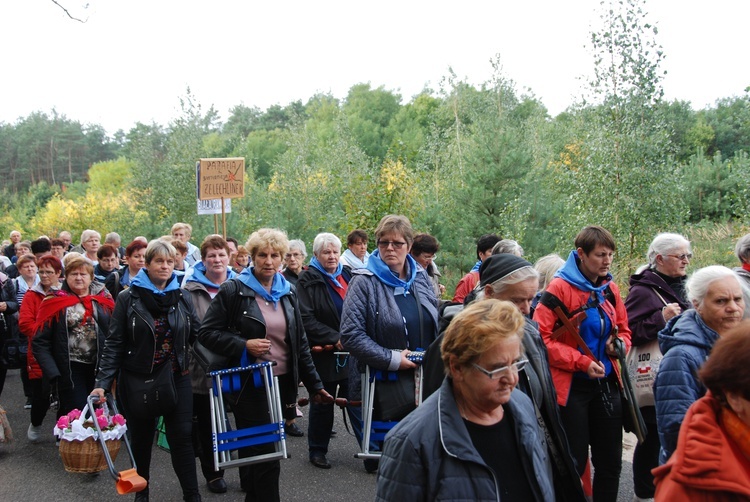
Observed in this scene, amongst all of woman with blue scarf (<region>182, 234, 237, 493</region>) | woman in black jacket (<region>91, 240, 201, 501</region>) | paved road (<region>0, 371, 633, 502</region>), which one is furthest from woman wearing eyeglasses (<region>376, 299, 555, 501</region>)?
woman with blue scarf (<region>182, 234, 237, 493</region>)

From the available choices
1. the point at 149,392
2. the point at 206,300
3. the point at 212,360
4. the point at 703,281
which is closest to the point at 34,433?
the point at 206,300

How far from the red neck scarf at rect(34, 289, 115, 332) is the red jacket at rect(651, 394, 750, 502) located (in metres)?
5.89

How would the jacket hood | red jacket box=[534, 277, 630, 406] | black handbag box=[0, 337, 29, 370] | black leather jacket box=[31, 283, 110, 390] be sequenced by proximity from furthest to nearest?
black handbag box=[0, 337, 29, 370] → black leather jacket box=[31, 283, 110, 390] → red jacket box=[534, 277, 630, 406] → the jacket hood

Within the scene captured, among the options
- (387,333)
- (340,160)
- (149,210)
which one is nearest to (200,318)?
(387,333)

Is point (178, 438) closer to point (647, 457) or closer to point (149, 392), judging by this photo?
point (149, 392)

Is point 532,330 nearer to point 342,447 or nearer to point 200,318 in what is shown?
point 200,318

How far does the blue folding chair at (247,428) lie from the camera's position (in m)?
4.65

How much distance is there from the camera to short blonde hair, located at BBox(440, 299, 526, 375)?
254cm

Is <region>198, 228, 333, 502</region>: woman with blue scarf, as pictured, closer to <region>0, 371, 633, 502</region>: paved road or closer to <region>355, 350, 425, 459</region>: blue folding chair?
<region>355, 350, 425, 459</region>: blue folding chair

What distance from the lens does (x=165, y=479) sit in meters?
6.31

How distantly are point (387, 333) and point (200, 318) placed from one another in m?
1.96

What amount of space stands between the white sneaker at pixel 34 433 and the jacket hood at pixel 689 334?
262 inches

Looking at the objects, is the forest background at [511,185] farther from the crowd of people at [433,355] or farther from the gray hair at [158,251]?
the gray hair at [158,251]

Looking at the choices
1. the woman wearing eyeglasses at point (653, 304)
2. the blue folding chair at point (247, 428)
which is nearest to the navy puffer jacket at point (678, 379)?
the woman wearing eyeglasses at point (653, 304)
